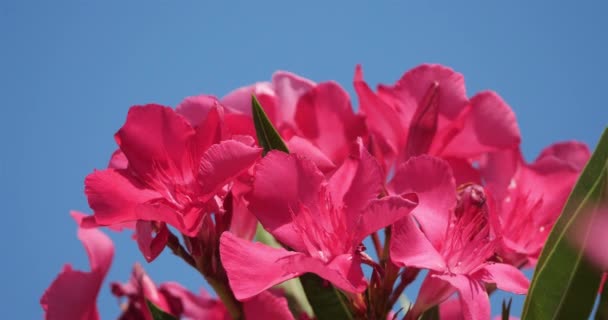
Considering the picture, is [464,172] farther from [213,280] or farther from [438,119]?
[213,280]

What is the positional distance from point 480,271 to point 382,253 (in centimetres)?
13

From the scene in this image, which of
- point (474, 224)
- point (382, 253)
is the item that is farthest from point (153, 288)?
point (474, 224)

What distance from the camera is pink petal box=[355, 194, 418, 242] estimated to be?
560 millimetres

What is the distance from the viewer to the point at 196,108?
28.5 inches

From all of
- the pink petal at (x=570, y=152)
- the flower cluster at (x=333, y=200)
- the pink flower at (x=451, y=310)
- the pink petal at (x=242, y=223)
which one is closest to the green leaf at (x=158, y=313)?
the flower cluster at (x=333, y=200)

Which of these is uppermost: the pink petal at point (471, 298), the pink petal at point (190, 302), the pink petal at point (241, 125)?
the pink petal at point (241, 125)

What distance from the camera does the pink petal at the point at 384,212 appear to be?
0.56 meters

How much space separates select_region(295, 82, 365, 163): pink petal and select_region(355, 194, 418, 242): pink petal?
22 centimetres

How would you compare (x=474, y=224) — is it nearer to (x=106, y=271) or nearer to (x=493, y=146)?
(x=493, y=146)

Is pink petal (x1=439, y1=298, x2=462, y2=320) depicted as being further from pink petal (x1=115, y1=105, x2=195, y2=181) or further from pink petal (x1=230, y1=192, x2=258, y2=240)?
pink petal (x1=115, y1=105, x2=195, y2=181)

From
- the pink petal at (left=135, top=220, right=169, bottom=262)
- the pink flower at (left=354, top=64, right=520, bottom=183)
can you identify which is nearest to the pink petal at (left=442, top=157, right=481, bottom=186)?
the pink flower at (left=354, top=64, right=520, bottom=183)

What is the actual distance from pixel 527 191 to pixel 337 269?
0.35m

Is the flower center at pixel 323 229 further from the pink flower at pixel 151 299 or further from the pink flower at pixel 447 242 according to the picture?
the pink flower at pixel 151 299

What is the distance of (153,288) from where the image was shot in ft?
2.90
